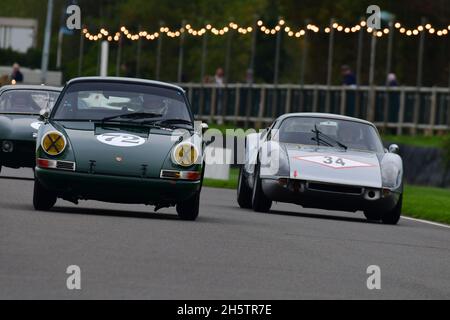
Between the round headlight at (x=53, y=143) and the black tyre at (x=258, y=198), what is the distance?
12.5ft

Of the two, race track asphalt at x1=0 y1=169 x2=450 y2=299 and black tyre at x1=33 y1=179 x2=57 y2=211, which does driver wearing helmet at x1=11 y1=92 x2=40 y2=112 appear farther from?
black tyre at x1=33 y1=179 x2=57 y2=211

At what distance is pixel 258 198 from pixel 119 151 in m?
3.98

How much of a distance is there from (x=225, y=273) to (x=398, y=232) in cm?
692

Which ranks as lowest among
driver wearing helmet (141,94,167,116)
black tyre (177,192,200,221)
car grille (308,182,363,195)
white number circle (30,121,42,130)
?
black tyre (177,192,200,221)

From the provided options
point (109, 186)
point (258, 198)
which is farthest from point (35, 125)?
point (109, 186)

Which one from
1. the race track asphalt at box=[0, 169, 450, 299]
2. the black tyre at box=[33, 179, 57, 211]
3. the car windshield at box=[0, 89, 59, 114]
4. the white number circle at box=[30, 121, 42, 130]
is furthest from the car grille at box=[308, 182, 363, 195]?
the car windshield at box=[0, 89, 59, 114]

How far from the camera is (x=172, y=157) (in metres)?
15.9

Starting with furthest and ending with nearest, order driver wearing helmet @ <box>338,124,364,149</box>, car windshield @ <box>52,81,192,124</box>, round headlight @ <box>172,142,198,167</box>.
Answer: driver wearing helmet @ <box>338,124,364,149</box> → car windshield @ <box>52,81,192,124</box> → round headlight @ <box>172,142,198,167</box>

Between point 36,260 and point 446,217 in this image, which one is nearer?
point 36,260

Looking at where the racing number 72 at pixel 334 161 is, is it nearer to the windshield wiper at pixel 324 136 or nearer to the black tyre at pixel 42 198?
the windshield wiper at pixel 324 136

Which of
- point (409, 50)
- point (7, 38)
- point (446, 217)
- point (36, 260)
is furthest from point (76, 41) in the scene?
point (36, 260)

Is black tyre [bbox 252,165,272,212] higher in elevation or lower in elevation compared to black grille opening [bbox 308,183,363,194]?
lower

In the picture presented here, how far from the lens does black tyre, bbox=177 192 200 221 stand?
16.3 meters
